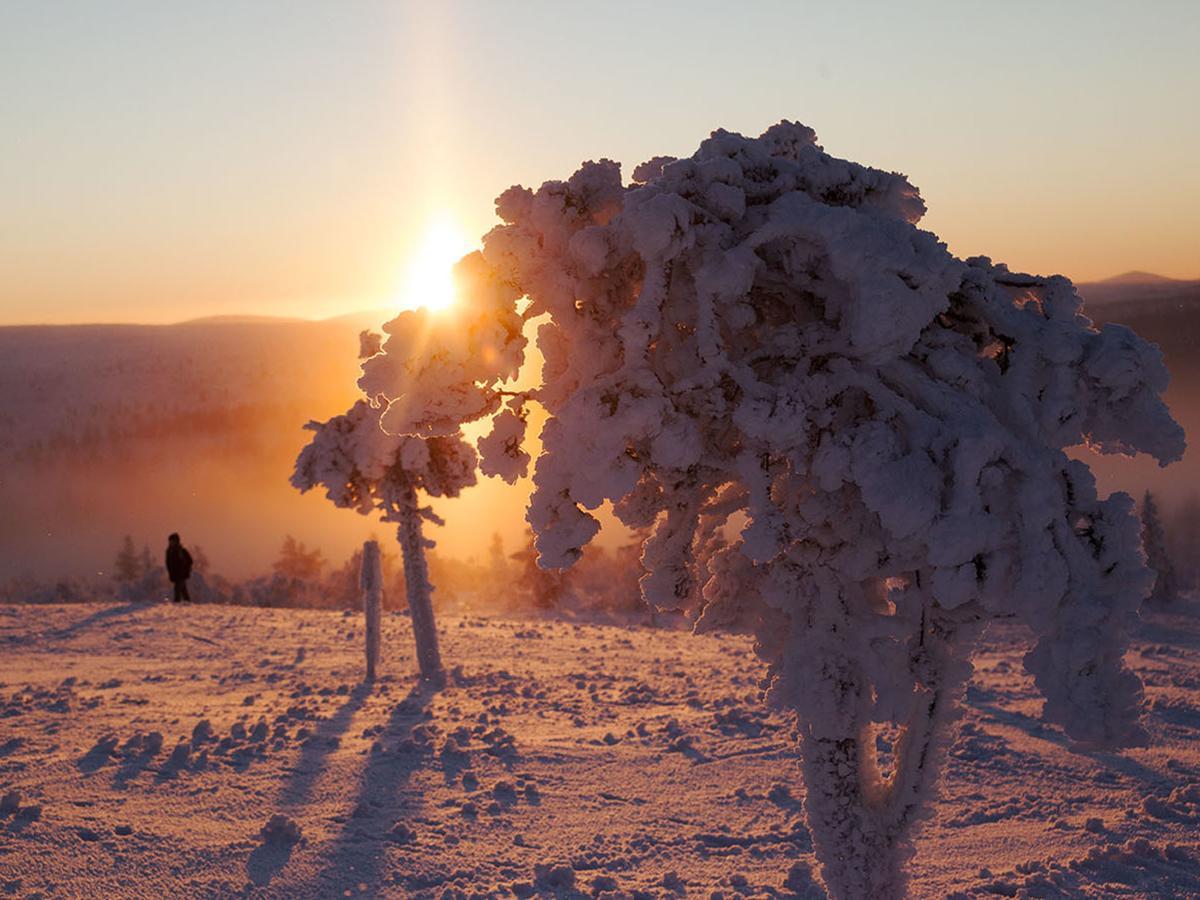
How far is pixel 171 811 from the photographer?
8680 mm

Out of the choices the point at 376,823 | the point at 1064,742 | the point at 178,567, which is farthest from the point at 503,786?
the point at 178,567

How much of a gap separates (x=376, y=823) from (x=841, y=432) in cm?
612

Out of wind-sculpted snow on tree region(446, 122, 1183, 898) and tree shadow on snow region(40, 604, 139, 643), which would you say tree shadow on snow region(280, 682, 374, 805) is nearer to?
wind-sculpted snow on tree region(446, 122, 1183, 898)

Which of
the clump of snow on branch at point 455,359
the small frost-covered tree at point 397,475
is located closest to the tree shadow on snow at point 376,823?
the small frost-covered tree at point 397,475

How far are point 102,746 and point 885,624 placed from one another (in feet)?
29.2

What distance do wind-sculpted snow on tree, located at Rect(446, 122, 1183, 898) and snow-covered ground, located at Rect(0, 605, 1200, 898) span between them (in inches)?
112

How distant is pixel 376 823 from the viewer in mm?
8656

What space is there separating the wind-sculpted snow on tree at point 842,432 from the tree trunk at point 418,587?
949cm

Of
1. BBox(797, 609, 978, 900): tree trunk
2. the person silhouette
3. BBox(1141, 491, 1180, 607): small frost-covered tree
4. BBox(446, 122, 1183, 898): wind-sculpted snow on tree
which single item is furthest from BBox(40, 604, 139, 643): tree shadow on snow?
BBox(1141, 491, 1180, 607): small frost-covered tree

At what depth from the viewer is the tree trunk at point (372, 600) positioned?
14.5m

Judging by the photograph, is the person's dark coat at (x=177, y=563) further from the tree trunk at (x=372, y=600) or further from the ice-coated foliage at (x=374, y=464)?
the ice-coated foliage at (x=374, y=464)

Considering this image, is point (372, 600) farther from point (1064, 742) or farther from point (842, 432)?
point (842, 432)

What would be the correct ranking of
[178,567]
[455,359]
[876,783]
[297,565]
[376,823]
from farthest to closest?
1. [297,565]
2. [178,567]
3. [376,823]
4. [876,783]
5. [455,359]

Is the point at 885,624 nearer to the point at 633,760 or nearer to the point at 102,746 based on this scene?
the point at 633,760
